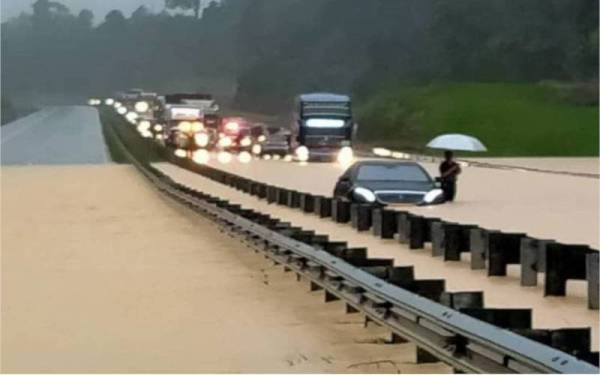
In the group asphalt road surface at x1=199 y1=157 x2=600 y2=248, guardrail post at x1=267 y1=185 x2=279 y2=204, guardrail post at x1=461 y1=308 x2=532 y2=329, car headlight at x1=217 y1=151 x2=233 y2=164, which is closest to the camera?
guardrail post at x1=461 y1=308 x2=532 y2=329

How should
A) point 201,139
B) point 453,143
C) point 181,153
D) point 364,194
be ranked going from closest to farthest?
1. point 364,194
2. point 453,143
3. point 181,153
4. point 201,139

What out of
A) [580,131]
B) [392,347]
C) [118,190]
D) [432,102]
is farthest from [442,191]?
[432,102]

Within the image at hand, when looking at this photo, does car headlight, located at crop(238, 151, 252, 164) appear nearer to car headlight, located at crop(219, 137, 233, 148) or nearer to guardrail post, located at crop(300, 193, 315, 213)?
car headlight, located at crop(219, 137, 233, 148)

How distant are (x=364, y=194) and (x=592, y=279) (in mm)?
22555

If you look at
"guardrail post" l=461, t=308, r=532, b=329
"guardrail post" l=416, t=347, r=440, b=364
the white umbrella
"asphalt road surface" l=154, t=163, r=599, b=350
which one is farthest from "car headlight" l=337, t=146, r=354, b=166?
"guardrail post" l=461, t=308, r=532, b=329

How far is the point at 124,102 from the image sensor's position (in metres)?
167

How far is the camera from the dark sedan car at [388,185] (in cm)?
3942

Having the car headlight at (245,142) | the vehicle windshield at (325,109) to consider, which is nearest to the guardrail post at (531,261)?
the vehicle windshield at (325,109)

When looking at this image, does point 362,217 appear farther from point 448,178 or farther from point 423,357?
point 423,357

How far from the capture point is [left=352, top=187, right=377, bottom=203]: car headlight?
3866 cm

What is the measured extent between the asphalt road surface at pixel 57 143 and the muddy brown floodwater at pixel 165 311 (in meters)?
53.6

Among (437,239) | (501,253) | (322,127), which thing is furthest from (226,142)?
(501,253)

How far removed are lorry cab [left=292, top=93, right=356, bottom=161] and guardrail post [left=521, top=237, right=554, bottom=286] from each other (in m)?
64.3

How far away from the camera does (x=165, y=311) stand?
56.0 feet
